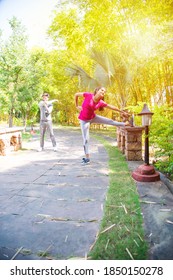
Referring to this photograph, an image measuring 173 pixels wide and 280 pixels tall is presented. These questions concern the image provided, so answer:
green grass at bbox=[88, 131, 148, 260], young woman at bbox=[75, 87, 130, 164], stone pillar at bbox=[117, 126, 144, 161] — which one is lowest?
green grass at bbox=[88, 131, 148, 260]

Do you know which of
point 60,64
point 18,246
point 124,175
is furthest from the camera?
point 60,64

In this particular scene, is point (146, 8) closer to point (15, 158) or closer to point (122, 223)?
point (15, 158)

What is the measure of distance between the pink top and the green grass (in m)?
1.57

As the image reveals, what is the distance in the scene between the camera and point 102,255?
158 centimetres

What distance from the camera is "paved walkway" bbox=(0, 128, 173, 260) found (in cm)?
168

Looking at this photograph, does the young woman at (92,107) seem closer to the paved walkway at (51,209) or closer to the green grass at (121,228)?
the paved walkway at (51,209)

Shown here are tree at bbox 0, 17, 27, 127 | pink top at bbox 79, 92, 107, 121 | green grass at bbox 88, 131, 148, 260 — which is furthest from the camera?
tree at bbox 0, 17, 27, 127

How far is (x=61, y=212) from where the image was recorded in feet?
7.50

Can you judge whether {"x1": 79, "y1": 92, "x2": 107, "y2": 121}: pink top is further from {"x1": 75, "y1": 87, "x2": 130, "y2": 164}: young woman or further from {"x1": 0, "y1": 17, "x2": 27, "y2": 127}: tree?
{"x1": 0, "y1": 17, "x2": 27, "y2": 127}: tree

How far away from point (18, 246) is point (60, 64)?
12.5m

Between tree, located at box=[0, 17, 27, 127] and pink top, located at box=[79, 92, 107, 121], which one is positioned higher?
tree, located at box=[0, 17, 27, 127]

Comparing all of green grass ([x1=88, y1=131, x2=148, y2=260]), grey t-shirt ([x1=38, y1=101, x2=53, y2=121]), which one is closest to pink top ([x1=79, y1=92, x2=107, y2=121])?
green grass ([x1=88, y1=131, x2=148, y2=260])

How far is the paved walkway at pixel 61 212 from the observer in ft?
5.50

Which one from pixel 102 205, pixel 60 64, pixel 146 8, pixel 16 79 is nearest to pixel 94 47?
pixel 146 8
